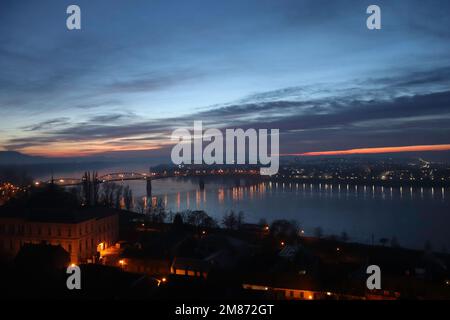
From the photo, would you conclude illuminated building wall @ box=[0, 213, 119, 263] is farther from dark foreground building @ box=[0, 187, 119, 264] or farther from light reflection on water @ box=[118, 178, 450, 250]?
light reflection on water @ box=[118, 178, 450, 250]

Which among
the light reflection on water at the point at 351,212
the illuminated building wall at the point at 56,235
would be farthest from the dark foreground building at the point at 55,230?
the light reflection on water at the point at 351,212

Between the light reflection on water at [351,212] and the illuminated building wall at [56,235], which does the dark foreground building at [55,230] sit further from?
the light reflection on water at [351,212]

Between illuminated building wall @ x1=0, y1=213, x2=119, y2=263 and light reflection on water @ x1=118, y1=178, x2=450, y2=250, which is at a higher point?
illuminated building wall @ x1=0, y1=213, x2=119, y2=263

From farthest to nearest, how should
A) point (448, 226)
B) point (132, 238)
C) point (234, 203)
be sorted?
point (234, 203), point (448, 226), point (132, 238)

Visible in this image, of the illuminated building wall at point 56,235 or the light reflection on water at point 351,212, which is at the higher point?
the illuminated building wall at point 56,235

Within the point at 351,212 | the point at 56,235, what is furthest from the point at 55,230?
the point at 351,212

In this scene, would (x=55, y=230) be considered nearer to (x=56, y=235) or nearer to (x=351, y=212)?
(x=56, y=235)

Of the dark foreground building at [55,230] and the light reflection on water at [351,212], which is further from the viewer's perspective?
the light reflection on water at [351,212]

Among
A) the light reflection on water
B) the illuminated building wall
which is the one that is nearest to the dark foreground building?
the illuminated building wall

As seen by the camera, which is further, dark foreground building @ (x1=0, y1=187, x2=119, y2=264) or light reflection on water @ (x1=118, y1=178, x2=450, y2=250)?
light reflection on water @ (x1=118, y1=178, x2=450, y2=250)
